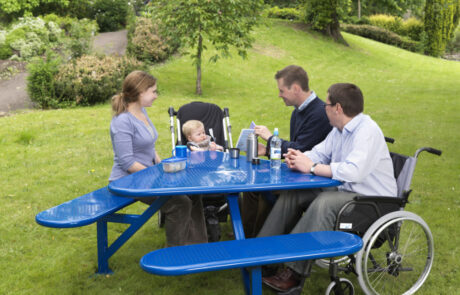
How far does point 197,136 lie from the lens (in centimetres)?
530

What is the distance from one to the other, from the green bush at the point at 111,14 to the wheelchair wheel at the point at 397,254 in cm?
2364

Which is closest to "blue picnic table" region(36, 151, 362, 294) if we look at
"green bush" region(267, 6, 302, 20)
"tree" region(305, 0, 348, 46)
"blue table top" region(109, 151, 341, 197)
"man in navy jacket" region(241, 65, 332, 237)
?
"blue table top" region(109, 151, 341, 197)

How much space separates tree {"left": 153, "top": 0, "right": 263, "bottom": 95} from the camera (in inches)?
496

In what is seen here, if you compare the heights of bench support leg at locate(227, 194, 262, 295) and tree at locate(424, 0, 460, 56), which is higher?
tree at locate(424, 0, 460, 56)

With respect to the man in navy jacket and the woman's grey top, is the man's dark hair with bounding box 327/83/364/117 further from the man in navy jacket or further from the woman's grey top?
the woman's grey top

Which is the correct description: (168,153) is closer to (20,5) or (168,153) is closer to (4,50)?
(4,50)

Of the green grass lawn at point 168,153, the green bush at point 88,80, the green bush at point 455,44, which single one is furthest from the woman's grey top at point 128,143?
the green bush at point 455,44

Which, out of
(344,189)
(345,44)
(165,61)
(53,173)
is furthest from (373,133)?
(345,44)

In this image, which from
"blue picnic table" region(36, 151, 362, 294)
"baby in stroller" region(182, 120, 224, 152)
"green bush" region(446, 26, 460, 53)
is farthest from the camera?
"green bush" region(446, 26, 460, 53)

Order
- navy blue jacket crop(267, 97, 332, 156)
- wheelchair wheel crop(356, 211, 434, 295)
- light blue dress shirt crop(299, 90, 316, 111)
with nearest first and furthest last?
1. wheelchair wheel crop(356, 211, 434, 295)
2. navy blue jacket crop(267, 97, 332, 156)
3. light blue dress shirt crop(299, 90, 316, 111)

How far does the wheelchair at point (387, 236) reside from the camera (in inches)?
125

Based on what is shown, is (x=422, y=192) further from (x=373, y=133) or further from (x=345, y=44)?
(x=345, y=44)

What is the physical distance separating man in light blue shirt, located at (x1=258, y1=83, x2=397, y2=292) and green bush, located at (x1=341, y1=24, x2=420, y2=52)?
2877 centimetres

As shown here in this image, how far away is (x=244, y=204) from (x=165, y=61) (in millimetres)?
13902
